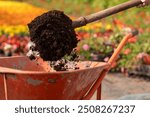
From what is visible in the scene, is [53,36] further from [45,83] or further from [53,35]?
[45,83]

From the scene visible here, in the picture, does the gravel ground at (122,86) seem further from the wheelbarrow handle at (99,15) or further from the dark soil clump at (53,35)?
the dark soil clump at (53,35)

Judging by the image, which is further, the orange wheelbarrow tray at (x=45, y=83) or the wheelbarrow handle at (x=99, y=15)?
the wheelbarrow handle at (x=99, y=15)

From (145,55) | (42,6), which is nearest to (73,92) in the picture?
(145,55)

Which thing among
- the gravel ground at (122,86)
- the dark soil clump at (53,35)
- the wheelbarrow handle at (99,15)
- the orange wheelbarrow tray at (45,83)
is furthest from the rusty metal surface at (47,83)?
the gravel ground at (122,86)

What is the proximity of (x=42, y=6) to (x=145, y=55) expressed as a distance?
8.87 metres

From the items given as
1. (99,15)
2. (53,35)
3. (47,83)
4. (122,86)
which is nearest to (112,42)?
(122,86)

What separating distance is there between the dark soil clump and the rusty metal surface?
0.21 metres

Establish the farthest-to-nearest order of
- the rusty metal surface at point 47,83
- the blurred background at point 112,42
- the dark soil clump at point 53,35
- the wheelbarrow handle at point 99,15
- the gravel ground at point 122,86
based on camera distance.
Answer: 1. the blurred background at point 112,42
2. the gravel ground at point 122,86
3. the wheelbarrow handle at point 99,15
4. the dark soil clump at point 53,35
5. the rusty metal surface at point 47,83

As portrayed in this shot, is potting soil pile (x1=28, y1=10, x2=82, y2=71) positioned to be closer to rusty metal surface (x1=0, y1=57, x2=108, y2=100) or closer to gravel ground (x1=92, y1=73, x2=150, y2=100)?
rusty metal surface (x1=0, y1=57, x2=108, y2=100)

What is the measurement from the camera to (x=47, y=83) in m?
3.20

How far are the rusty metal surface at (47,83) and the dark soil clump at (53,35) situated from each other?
21 cm

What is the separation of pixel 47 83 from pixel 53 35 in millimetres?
345

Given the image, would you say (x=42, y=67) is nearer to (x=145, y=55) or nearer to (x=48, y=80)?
(x=48, y=80)

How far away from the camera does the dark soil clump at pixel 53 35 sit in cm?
337
